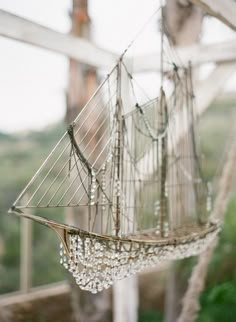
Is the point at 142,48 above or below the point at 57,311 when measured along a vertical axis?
above

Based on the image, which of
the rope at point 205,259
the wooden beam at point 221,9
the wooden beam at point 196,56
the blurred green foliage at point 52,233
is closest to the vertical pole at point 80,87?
the wooden beam at point 196,56

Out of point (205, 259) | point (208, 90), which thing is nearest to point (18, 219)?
point (205, 259)

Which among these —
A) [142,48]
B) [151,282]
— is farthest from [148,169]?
[142,48]

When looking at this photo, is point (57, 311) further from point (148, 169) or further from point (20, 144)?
point (20, 144)

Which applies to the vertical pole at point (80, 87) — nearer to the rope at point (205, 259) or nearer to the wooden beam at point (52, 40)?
the wooden beam at point (52, 40)

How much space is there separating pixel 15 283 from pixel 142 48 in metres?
2.62

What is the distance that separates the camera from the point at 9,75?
17.1ft

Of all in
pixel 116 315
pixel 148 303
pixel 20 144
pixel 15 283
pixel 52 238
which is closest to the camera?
pixel 116 315

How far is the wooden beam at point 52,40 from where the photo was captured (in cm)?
218

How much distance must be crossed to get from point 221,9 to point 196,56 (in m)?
0.68

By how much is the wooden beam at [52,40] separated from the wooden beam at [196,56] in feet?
0.63

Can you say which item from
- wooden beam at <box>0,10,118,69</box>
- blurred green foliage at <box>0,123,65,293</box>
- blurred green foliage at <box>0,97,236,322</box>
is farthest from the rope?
blurred green foliage at <box>0,123,65,293</box>

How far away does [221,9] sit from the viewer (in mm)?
2172

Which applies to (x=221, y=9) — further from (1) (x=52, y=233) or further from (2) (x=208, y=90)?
(1) (x=52, y=233)
